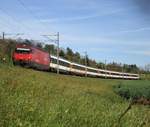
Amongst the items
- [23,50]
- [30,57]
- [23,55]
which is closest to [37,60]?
[30,57]

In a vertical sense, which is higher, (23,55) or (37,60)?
(23,55)

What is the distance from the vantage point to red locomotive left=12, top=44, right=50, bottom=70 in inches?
2056

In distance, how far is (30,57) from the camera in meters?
51.8

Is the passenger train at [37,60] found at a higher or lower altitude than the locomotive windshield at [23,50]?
lower

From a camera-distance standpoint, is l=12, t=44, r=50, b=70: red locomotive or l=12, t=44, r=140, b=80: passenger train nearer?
l=12, t=44, r=50, b=70: red locomotive

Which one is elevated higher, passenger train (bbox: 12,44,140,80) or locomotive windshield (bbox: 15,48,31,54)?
locomotive windshield (bbox: 15,48,31,54)

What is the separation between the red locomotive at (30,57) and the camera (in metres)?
52.2

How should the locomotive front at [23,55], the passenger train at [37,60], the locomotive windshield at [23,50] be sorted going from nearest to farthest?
1. the locomotive front at [23,55]
2. the passenger train at [37,60]
3. the locomotive windshield at [23,50]

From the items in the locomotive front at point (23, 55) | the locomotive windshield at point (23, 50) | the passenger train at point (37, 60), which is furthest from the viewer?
the locomotive windshield at point (23, 50)

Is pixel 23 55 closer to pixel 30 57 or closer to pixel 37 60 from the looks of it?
pixel 30 57

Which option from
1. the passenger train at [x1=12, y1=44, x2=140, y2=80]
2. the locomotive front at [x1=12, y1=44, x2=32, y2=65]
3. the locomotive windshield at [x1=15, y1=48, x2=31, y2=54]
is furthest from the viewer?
the locomotive windshield at [x1=15, y1=48, x2=31, y2=54]

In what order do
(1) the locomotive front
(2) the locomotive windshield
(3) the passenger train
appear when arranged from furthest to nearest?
(2) the locomotive windshield
(3) the passenger train
(1) the locomotive front

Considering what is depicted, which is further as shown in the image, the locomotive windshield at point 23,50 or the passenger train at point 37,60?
the locomotive windshield at point 23,50

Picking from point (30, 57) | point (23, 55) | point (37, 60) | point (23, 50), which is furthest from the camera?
point (23, 50)
